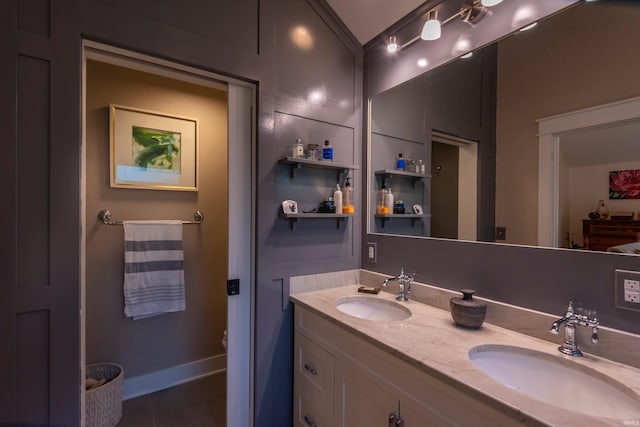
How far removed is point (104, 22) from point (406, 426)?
1.91 m

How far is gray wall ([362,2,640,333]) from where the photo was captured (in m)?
0.98

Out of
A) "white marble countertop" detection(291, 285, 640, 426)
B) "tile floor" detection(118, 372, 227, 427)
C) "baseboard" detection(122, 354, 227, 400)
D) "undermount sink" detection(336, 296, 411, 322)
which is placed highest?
"white marble countertop" detection(291, 285, 640, 426)

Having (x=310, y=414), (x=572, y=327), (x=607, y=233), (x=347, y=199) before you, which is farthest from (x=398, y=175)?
(x=310, y=414)

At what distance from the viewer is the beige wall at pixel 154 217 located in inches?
77.9

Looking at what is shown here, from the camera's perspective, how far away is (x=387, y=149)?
190cm

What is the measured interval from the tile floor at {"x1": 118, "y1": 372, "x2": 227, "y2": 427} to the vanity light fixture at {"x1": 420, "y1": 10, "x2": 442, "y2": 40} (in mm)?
2625

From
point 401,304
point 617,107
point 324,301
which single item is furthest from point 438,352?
point 617,107

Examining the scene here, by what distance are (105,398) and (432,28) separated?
9.17ft

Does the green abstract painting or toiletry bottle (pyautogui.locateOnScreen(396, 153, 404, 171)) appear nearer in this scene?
toiletry bottle (pyautogui.locateOnScreen(396, 153, 404, 171))

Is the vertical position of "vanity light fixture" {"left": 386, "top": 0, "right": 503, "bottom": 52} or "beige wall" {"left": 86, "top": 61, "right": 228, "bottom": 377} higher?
"vanity light fixture" {"left": 386, "top": 0, "right": 503, "bottom": 52}

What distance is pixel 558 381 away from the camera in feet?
3.08

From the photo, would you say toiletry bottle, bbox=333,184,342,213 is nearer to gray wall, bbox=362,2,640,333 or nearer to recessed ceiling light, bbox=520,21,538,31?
gray wall, bbox=362,2,640,333

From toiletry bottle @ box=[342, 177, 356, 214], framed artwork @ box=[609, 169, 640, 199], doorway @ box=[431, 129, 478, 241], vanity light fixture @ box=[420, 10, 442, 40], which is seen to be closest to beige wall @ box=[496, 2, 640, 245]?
doorway @ box=[431, 129, 478, 241]

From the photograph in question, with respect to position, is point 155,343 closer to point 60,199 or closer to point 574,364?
point 60,199
